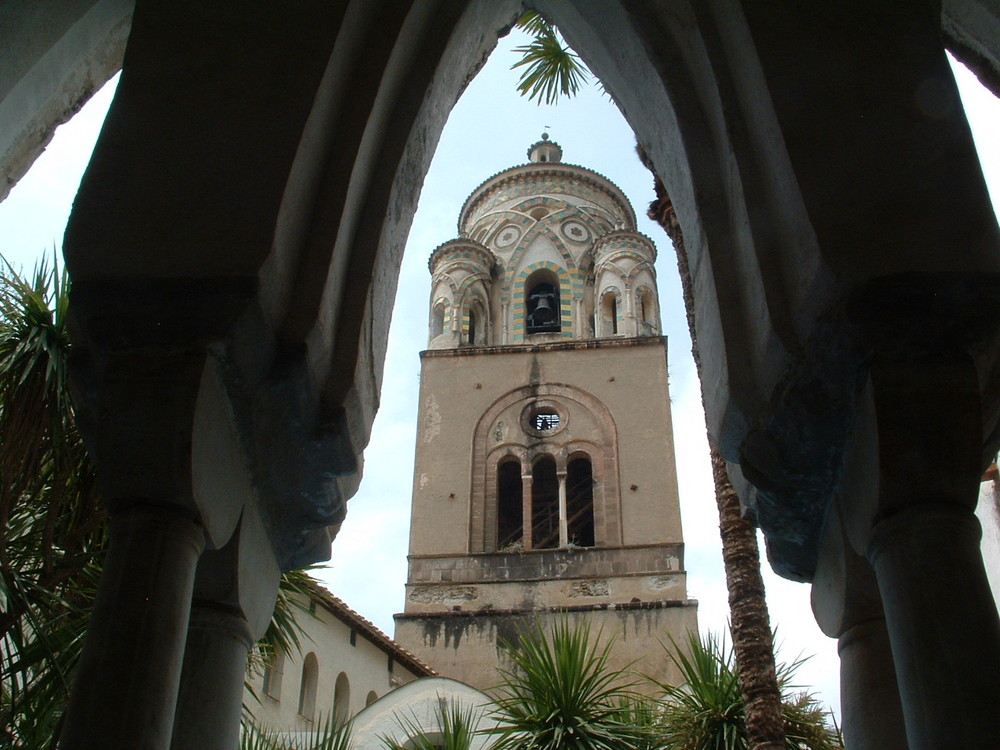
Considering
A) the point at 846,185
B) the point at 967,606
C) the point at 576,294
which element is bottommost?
the point at 967,606

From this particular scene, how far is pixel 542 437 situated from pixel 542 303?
5380 mm

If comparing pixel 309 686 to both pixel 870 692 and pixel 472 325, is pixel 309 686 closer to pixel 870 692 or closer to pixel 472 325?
pixel 472 325

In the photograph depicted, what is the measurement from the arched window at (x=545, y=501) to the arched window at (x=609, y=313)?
5.14 m

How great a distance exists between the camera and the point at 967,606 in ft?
8.43

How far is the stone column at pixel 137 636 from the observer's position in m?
2.55

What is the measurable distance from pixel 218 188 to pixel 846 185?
5.39 feet

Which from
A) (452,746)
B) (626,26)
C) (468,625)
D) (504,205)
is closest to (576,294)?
(504,205)

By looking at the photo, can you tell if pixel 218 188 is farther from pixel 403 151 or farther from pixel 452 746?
pixel 452 746

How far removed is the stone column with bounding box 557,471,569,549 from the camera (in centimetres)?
3228

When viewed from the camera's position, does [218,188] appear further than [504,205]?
No

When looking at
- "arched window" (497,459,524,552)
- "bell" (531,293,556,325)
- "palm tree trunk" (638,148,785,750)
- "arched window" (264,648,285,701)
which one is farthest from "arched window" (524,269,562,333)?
"palm tree trunk" (638,148,785,750)

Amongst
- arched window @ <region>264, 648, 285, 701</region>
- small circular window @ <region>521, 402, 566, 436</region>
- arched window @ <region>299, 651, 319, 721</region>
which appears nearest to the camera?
arched window @ <region>264, 648, 285, 701</region>

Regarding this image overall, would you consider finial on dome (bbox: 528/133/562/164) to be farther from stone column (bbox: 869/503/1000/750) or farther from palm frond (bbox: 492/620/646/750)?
stone column (bbox: 869/503/1000/750)

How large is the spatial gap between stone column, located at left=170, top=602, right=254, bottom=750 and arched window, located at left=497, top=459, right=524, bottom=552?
99.7 feet
